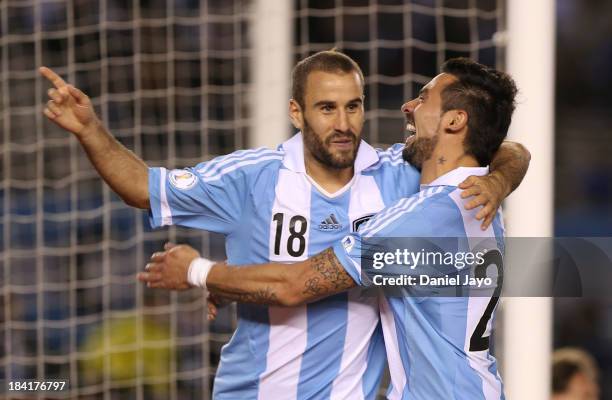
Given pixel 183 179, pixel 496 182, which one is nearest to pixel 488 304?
pixel 496 182

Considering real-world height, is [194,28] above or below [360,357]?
above

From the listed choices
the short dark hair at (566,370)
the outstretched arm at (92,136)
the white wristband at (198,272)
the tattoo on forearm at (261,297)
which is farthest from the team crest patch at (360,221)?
the short dark hair at (566,370)

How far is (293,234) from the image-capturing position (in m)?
3.37

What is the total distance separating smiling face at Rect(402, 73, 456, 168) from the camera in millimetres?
3322

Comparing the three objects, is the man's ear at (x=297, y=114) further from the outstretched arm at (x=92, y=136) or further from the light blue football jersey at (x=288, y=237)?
the outstretched arm at (x=92, y=136)

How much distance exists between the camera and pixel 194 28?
5785 millimetres

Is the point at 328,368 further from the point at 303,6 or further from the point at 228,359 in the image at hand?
the point at 303,6

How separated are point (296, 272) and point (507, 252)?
105 centimetres

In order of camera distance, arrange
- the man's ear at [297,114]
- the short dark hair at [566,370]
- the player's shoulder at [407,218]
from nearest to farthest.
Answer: the player's shoulder at [407,218], the man's ear at [297,114], the short dark hair at [566,370]

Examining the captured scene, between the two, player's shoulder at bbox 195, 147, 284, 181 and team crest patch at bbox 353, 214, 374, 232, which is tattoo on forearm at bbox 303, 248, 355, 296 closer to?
team crest patch at bbox 353, 214, 374, 232

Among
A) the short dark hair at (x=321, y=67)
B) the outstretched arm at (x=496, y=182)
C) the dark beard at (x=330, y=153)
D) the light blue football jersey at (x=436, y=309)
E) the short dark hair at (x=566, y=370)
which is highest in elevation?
the short dark hair at (x=321, y=67)

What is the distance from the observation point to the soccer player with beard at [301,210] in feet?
11.1

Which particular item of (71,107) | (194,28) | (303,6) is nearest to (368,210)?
(71,107)

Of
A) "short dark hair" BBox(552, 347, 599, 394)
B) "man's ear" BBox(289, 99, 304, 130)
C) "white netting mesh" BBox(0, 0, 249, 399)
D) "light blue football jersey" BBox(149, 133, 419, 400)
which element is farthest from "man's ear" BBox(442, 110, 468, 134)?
"white netting mesh" BBox(0, 0, 249, 399)
